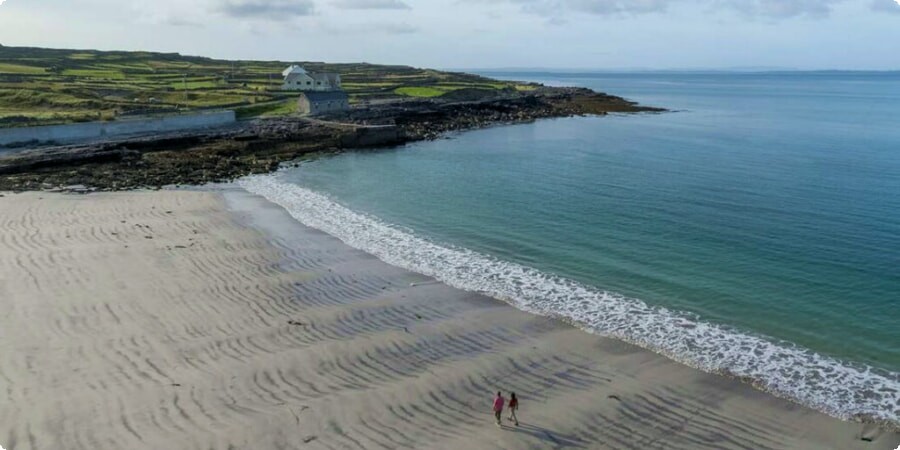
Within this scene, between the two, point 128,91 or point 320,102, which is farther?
point 128,91

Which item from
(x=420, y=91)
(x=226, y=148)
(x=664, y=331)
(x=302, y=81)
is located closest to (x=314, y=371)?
(x=664, y=331)

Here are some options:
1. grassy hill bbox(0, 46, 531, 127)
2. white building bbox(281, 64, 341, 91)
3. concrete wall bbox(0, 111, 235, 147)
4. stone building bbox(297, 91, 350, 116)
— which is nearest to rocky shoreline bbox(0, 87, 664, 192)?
stone building bbox(297, 91, 350, 116)

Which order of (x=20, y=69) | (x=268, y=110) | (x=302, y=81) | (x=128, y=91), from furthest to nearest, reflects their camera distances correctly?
(x=302, y=81) < (x=20, y=69) < (x=128, y=91) < (x=268, y=110)

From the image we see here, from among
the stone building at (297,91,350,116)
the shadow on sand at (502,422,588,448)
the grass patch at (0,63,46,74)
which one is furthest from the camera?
the grass patch at (0,63,46,74)

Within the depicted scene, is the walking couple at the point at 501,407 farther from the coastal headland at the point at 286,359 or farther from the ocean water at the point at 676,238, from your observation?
the ocean water at the point at 676,238

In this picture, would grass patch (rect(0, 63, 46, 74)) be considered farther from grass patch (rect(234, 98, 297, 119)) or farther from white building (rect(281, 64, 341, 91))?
grass patch (rect(234, 98, 297, 119))

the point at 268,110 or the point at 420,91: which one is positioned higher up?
the point at 420,91

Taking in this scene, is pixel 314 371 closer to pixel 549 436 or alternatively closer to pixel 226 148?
pixel 549 436
